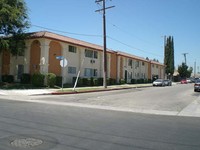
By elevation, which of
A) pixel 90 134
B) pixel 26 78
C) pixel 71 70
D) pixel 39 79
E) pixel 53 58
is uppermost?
pixel 53 58

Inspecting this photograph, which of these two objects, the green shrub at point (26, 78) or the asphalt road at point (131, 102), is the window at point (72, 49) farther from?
the asphalt road at point (131, 102)

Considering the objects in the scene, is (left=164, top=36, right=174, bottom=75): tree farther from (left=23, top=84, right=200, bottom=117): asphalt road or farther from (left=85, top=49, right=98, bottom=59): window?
(left=23, top=84, right=200, bottom=117): asphalt road

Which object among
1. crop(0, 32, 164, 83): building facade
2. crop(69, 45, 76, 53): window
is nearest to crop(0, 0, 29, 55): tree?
crop(0, 32, 164, 83): building facade

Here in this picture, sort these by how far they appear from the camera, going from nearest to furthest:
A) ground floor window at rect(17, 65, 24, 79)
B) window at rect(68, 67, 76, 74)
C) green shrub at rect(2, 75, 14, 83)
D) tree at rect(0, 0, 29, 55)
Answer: tree at rect(0, 0, 29, 55) < green shrub at rect(2, 75, 14, 83) < ground floor window at rect(17, 65, 24, 79) < window at rect(68, 67, 76, 74)

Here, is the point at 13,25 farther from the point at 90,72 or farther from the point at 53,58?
the point at 90,72

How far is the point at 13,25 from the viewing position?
31.1 m

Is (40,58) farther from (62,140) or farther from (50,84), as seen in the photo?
(62,140)

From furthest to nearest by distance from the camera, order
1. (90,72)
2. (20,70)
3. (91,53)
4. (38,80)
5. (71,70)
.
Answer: (91,53), (90,72), (71,70), (20,70), (38,80)

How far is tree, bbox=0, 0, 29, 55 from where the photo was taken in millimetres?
29531

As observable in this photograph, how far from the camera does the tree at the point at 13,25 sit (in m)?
29.5

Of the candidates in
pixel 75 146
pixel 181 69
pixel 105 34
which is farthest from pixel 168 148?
pixel 181 69

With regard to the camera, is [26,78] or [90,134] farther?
[26,78]

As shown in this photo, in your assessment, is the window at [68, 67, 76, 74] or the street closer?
the street

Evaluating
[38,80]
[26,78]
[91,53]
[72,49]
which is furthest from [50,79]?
[91,53]
